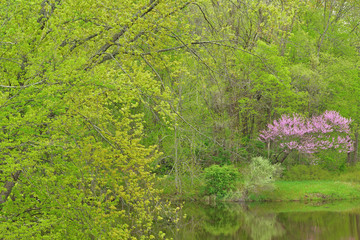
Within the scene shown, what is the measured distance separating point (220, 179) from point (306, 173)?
6358 mm

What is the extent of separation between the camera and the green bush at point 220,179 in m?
22.0

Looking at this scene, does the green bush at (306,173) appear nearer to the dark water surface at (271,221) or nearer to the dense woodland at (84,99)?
the dark water surface at (271,221)

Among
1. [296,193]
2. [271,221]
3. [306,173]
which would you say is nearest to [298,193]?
[296,193]

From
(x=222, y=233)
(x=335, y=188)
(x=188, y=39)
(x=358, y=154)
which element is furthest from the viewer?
(x=358, y=154)

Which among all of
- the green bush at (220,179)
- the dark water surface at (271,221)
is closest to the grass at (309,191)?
the dark water surface at (271,221)

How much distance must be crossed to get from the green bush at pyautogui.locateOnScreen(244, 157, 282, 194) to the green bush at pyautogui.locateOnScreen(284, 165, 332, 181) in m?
2.78

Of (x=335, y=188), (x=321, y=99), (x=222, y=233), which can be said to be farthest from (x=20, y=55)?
(x=321, y=99)

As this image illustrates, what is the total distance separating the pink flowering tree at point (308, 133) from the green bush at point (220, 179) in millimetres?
4282

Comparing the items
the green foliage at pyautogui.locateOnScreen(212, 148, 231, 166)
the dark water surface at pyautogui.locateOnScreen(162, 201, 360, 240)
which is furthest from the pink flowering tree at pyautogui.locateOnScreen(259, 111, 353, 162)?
the dark water surface at pyautogui.locateOnScreen(162, 201, 360, 240)

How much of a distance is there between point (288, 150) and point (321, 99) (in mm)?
4815

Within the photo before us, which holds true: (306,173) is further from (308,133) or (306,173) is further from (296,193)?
(296,193)

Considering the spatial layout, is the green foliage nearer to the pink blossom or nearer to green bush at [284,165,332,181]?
the pink blossom

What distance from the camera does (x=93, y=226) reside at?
5.40m

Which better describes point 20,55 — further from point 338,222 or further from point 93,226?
point 338,222
